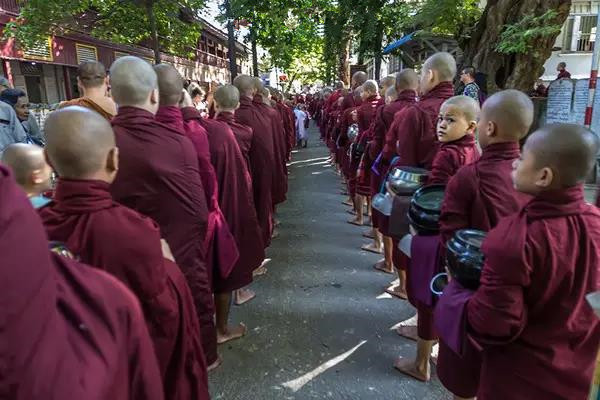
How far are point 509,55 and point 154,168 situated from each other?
7.48 metres

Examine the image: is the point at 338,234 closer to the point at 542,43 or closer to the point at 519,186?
the point at 519,186

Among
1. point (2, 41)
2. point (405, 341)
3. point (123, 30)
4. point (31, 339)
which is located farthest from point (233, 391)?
point (2, 41)

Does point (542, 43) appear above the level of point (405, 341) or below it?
above

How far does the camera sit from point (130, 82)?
2.05 metres

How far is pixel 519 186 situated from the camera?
1.57 metres

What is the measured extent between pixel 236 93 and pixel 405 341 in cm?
232

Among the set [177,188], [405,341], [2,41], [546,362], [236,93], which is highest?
[2,41]

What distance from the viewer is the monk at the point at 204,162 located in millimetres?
2467

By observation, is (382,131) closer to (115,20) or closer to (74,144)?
(74,144)

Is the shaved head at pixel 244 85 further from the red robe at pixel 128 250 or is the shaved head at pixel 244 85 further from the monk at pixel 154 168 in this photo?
the red robe at pixel 128 250

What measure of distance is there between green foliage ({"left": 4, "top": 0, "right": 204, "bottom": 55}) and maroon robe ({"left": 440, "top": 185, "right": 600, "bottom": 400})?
25.5ft

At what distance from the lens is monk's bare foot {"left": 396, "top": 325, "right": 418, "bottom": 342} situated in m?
3.31

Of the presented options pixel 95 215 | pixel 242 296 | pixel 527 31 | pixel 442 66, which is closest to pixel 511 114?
pixel 442 66

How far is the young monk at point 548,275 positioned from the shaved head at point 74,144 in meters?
1.34
